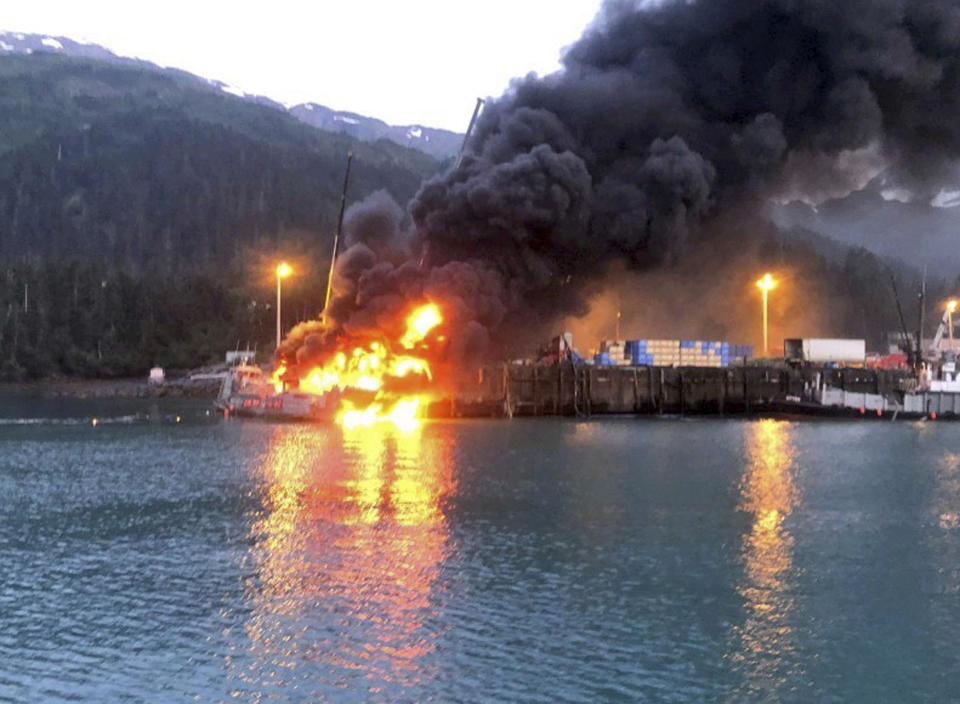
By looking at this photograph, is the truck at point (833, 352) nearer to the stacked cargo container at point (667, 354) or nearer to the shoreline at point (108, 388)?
the stacked cargo container at point (667, 354)

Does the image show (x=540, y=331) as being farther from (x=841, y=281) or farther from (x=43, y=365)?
(x=841, y=281)

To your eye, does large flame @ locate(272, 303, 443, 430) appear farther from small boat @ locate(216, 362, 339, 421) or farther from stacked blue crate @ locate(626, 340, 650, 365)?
stacked blue crate @ locate(626, 340, 650, 365)

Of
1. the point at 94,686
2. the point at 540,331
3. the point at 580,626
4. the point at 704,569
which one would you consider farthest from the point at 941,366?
the point at 94,686

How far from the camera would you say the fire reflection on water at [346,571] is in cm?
2150

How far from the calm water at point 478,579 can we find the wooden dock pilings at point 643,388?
30311 mm

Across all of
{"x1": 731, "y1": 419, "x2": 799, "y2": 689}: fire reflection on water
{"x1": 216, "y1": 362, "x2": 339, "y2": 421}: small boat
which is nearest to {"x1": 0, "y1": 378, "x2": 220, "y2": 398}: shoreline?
{"x1": 216, "y1": 362, "x2": 339, "y2": 421}: small boat

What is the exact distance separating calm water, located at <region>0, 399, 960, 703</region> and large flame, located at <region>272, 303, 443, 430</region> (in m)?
22.6

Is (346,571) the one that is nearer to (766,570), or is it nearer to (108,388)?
(766,570)

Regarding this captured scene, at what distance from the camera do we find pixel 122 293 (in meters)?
179

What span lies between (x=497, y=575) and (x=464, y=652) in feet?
23.2

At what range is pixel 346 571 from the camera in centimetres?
2970

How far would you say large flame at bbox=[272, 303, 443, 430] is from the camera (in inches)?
3135

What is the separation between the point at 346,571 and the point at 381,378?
55047 mm

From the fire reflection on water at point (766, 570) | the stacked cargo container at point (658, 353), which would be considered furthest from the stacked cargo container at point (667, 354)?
the fire reflection on water at point (766, 570)
